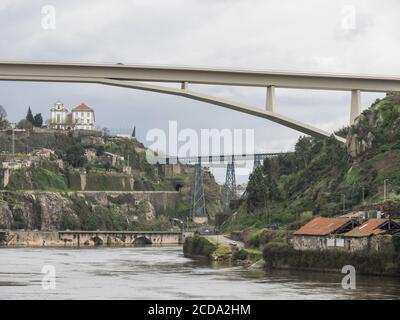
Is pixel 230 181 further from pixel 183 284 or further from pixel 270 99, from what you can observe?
pixel 183 284

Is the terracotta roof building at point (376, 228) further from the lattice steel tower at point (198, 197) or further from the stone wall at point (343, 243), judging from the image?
the lattice steel tower at point (198, 197)

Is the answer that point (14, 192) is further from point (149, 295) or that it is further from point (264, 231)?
point (149, 295)

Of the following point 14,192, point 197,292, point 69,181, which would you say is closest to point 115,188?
point 69,181

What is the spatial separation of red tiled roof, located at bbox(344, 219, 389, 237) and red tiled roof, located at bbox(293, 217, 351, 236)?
1.79 metres

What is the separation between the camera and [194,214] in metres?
179

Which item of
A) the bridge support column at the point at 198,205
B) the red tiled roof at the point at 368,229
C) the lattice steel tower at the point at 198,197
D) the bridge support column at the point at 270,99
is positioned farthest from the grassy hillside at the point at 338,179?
the bridge support column at the point at 198,205

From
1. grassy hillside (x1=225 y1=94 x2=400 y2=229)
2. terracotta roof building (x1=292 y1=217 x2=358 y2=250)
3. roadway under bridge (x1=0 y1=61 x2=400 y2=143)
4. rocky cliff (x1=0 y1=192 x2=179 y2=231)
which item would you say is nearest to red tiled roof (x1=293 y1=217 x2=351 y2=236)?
terracotta roof building (x1=292 y1=217 x2=358 y2=250)

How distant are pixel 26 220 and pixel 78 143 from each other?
3681 cm

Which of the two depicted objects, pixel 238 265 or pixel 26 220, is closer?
pixel 238 265

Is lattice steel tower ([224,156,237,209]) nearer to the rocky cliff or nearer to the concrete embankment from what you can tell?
the concrete embankment

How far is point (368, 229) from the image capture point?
61.2 meters

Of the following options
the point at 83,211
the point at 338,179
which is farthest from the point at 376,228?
the point at 83,211

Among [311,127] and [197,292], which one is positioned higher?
[311,127]

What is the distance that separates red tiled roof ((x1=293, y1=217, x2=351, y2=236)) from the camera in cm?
6488
